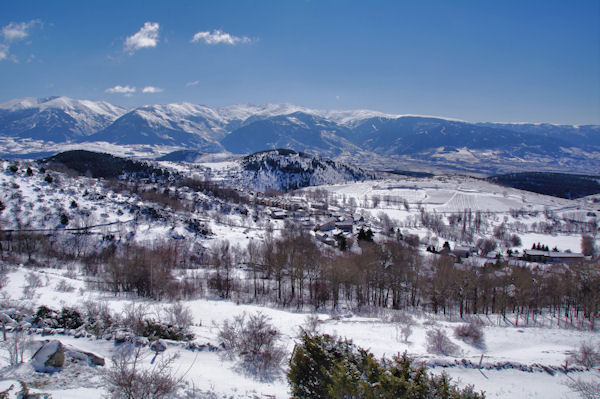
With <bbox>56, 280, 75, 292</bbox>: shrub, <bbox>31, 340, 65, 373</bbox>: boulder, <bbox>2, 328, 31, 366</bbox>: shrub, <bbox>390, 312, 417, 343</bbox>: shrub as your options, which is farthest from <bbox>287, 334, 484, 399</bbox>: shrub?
<bbox>56, 280, 75, 292</bbox>: shrub

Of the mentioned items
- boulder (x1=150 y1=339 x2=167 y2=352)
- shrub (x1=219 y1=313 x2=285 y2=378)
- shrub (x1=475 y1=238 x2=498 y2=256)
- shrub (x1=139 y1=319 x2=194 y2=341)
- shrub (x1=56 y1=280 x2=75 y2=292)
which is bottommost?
shrub (x1=475 y1=238 x2=498 y2=256)

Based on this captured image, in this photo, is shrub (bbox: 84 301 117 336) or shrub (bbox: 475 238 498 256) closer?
shrub (bbox: 84 301 117 336)

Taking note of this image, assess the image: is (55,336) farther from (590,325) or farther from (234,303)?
(590,325)

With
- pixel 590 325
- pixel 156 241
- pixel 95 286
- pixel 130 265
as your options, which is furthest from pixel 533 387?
pixel 156 241

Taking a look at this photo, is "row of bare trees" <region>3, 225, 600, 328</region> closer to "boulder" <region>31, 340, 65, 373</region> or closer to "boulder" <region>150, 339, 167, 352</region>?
"boulder" <region>150, 339, 167, 352</region>

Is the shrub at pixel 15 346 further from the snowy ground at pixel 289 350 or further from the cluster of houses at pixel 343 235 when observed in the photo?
the cluster of houses at pixel 343 235

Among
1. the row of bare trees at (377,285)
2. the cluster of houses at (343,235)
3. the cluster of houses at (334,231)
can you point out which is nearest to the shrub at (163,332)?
the row of bare trees at (377,285)

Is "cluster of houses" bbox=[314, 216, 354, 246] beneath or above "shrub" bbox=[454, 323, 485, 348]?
beneath
